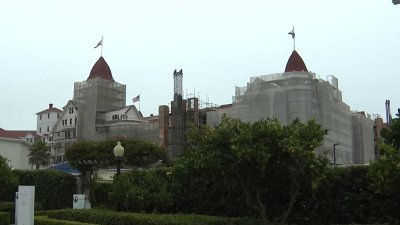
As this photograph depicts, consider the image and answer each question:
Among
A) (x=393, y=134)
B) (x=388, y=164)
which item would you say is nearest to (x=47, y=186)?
(x=393, y=134)

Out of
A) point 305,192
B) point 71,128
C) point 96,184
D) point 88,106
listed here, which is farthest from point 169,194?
point 71,128

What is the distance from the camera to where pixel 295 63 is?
7475cm

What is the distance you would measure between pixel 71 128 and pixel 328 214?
8403 cm

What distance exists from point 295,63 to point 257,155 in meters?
61.8

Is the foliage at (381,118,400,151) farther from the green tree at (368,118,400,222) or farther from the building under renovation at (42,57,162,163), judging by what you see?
the building under renovation at (42,57,162,163)

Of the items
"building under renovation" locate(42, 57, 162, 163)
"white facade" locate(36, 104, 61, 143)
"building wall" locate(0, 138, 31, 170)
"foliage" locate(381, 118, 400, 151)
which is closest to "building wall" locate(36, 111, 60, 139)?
"white facade" locate(36, 104, 61, 143)

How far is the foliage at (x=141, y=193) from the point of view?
21.3 meters

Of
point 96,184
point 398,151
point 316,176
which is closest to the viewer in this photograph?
point 398,151

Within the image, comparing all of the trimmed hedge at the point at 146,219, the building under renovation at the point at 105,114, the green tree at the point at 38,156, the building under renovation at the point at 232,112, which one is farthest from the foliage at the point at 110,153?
the green tree at the point at 38,156

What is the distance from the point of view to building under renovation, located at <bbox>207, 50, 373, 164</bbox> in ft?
182

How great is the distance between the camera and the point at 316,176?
1565 centimetres

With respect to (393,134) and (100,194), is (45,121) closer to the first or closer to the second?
(100,194)

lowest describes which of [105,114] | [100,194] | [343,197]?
[100,194]

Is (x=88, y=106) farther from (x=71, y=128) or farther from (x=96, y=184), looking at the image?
(x=96, y=184)
